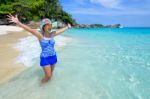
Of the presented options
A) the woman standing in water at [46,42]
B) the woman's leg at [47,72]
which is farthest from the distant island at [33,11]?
the woman standing in water at [46,42]

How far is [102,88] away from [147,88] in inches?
40.4

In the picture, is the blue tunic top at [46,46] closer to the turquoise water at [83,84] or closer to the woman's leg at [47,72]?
the woman's leg at [47,72]

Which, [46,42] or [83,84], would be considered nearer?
[46,42]

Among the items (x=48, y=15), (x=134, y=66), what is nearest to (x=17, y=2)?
(x=48, y=15)

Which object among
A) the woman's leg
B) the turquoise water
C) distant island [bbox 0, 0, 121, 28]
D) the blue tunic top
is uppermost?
the blue tunic top

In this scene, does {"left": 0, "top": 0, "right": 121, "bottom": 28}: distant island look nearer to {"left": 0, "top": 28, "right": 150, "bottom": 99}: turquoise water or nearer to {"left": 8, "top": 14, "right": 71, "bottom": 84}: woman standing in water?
{"left": 0, "top": 28, "right": 150, "bottom": 99}: turquoise water

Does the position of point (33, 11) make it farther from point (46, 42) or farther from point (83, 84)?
point (46, 42)

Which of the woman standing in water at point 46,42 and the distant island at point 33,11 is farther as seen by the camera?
the distant island at point 33,11

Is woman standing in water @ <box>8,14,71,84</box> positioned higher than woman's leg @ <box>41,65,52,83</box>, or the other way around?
woman standing in water @ <box>8,14,71,84</box>

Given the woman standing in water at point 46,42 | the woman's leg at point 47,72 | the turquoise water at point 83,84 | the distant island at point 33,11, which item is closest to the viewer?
the turquoise water at point 83,84

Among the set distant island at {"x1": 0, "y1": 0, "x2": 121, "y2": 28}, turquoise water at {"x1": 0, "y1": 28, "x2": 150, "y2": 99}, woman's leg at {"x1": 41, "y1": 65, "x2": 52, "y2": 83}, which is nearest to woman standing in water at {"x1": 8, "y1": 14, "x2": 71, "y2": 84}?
woman's leg at {"x1": 41, "y1": 65, "x2": 52, "y2": 83}

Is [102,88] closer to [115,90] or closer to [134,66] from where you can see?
[115,90]

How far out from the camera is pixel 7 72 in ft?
25.3

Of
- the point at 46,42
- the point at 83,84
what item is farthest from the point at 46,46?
the point at 83,84
